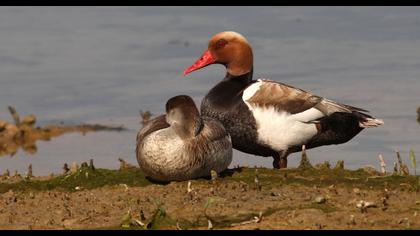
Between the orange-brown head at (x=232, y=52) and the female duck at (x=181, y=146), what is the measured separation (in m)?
2.26

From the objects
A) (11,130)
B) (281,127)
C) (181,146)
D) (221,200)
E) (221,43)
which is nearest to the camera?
(221,200)

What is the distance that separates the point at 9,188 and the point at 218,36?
3.30 metres

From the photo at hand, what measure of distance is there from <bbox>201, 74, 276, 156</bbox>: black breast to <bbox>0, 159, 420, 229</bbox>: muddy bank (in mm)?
908

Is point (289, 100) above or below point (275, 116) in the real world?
above

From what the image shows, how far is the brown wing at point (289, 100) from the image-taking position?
12.1 m

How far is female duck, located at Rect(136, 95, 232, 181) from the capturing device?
10156 mm

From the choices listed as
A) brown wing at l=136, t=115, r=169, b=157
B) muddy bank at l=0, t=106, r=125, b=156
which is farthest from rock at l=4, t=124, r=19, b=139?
brown wing at l=136, t=115, r=169, b=157

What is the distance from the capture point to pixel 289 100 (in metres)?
12.2

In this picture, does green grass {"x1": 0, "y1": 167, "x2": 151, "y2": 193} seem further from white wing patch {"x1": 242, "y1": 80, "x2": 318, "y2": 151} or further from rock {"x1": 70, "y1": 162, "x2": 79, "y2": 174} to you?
white wing patch {"x1": 242, "y1": 80, "x2": 318, "y2": 151}

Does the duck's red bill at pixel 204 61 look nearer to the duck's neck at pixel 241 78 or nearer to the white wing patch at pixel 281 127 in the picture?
the duck's neck at pixel 241 78

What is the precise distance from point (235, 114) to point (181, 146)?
1.96 metres

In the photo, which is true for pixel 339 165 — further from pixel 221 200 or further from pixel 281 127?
pixel 221 200

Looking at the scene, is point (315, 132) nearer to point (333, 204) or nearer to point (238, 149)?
point (238, 149)

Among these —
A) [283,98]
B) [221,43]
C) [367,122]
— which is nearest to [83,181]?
[283,98]
